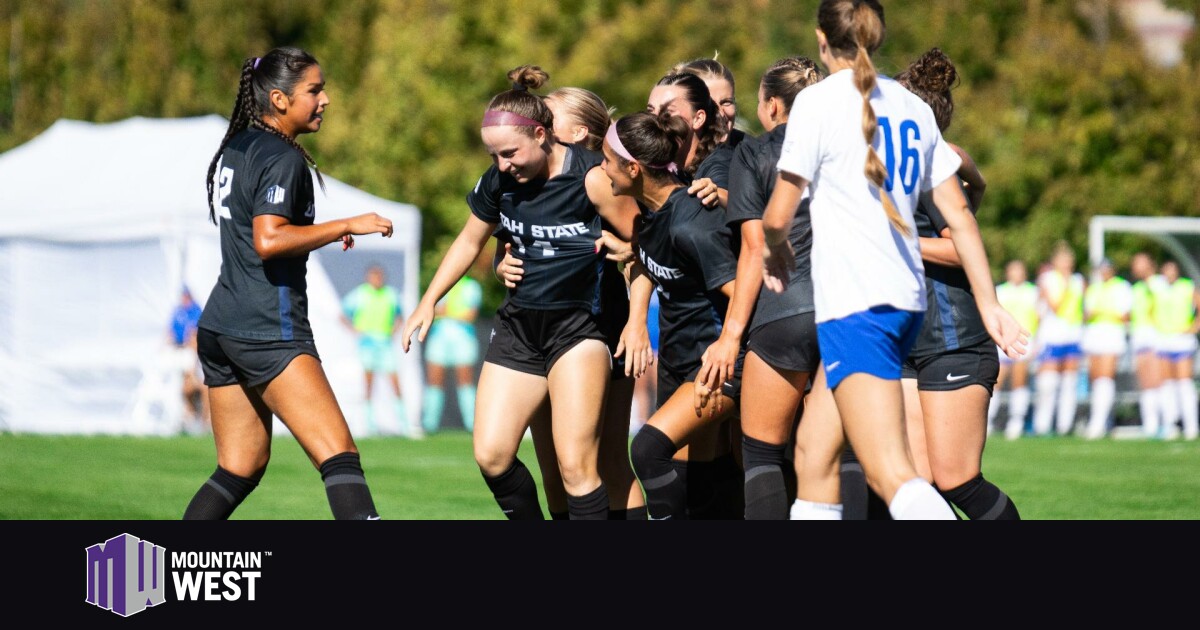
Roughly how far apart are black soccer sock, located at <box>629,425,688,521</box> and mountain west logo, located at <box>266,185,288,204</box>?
1.75m

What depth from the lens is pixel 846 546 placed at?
3.87m

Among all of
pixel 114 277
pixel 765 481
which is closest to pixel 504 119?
pixel 765 481

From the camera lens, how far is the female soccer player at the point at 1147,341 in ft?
60.4

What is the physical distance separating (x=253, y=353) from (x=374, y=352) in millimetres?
12917

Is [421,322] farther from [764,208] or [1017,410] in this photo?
[1017,410]

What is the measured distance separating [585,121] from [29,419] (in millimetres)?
13421

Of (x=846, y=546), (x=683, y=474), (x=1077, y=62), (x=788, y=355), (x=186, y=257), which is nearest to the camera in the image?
(x=846, y=546)

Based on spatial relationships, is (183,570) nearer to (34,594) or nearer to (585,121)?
(34,594)

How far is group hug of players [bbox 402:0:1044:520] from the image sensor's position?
4.51 meters

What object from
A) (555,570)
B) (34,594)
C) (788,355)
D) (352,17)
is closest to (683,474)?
(788,355)

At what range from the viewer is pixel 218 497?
5707 millimetres

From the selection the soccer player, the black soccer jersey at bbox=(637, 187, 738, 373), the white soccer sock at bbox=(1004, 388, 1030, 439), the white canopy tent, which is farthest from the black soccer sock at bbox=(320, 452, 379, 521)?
the white soccer sock at bbox=(1004, 388, 1030, 439)

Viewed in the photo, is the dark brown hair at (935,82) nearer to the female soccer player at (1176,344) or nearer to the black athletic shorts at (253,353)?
the black athletic shorts at (253,353)

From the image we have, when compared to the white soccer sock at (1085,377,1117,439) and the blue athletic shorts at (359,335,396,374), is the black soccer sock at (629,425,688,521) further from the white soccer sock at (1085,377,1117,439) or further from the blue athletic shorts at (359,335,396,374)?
the white soccer sock at (1085,377,1117,439)
